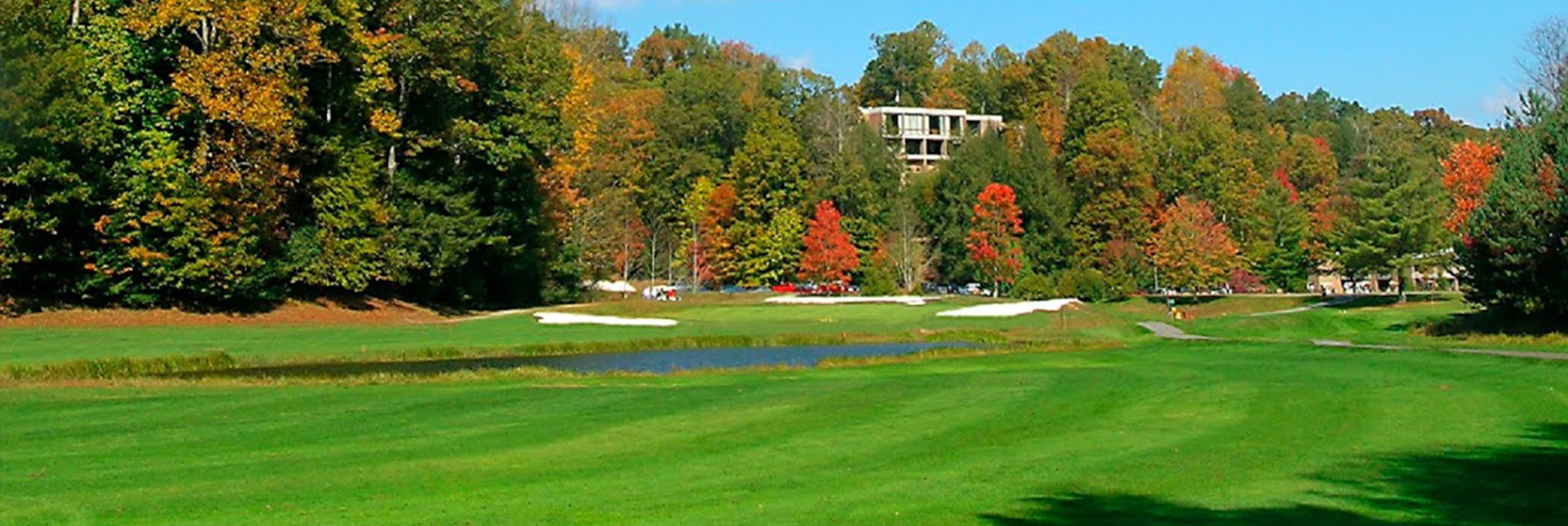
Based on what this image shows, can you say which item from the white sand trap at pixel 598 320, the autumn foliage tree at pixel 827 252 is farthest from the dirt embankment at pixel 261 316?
the autumn foliage tree at pixel 827 252

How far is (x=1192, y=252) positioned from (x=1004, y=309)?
29442 millimetres

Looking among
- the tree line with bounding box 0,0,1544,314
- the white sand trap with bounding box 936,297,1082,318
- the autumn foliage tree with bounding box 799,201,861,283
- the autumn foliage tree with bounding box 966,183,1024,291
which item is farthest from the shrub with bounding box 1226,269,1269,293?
the white sand trap with bounding box 936,297,1082,318

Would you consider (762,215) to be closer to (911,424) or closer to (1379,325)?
(1379,325)

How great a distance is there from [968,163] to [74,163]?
6464 cm

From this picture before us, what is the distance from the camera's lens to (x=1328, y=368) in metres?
27.5

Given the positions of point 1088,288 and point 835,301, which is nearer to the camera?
point 835,301

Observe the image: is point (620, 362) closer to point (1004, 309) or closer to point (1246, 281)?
point (1004, 309)

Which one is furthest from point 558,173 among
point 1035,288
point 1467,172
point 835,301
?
point 1467,172

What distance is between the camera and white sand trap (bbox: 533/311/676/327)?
1989 inches

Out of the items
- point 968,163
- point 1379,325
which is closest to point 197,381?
point 1379,325

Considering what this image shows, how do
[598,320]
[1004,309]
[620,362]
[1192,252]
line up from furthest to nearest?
1. [1192,252]
2. [1004,309]
3. [598,320]
4. [620,362]

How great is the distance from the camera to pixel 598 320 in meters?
52.0

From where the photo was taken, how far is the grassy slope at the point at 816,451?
41.9 ft

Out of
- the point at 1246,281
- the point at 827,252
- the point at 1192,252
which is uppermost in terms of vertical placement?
the point at 827,252
